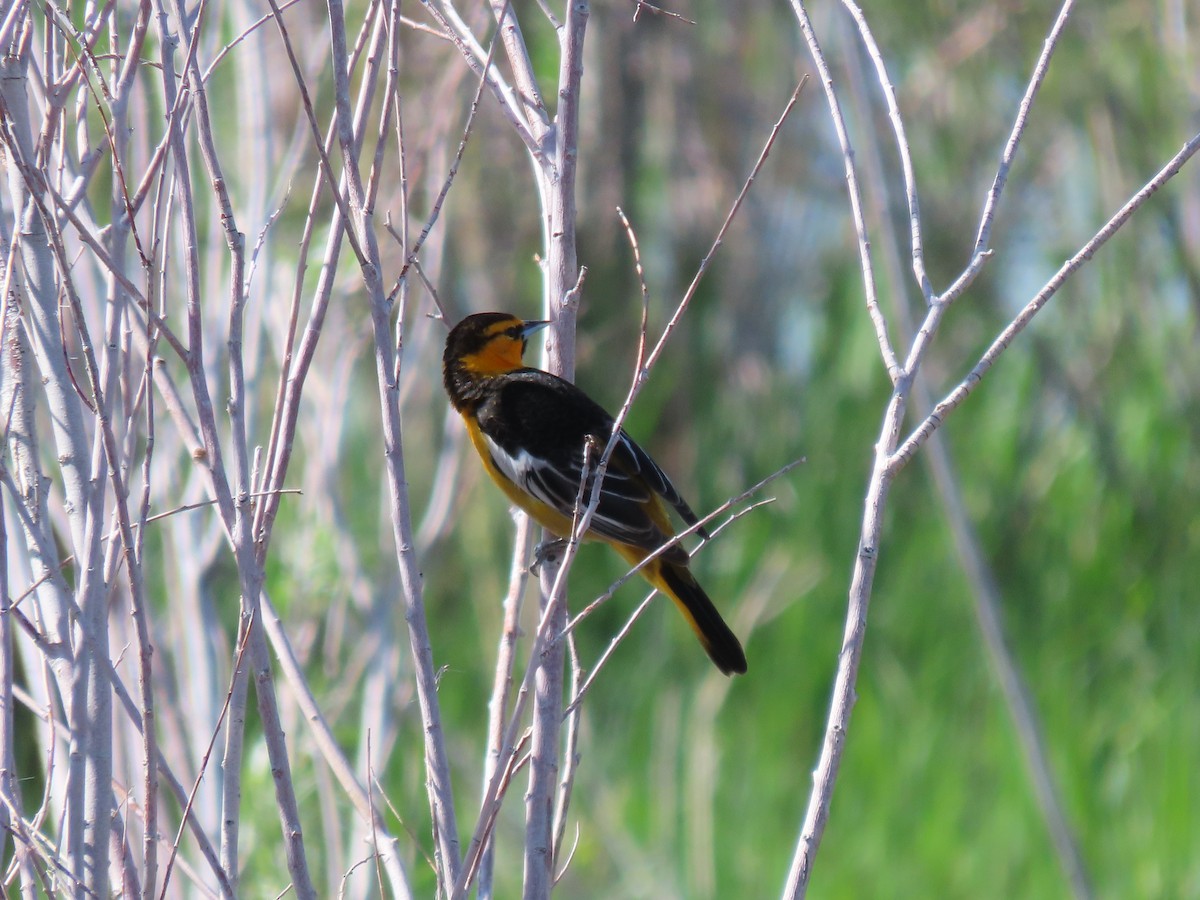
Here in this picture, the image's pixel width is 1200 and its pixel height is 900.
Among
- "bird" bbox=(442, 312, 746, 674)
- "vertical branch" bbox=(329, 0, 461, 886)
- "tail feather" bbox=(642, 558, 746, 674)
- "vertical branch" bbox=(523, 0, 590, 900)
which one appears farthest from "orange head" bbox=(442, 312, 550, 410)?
"vertical branch" bbox=(329, 0, 461, 886)

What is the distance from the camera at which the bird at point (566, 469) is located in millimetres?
3232

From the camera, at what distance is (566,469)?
3.51 metres

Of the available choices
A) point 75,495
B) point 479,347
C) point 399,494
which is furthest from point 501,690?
point 479,347

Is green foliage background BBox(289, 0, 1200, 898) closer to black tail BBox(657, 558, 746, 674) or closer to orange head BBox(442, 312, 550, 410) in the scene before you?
orange head BBox(442, 312, 550, 410)

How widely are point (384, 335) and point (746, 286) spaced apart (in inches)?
198

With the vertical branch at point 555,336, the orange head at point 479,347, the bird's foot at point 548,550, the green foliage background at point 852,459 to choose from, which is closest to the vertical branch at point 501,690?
the vertical branch at point 555,336

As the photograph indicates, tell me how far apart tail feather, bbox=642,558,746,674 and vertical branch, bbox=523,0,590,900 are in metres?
0.85

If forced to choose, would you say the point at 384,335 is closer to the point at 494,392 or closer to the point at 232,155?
the point at 494,392

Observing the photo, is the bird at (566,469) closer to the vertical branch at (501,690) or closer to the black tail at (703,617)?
the black tail at (703,617)

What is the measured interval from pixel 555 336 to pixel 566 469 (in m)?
1.12

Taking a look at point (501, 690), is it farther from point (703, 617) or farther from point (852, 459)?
point (852, 459)

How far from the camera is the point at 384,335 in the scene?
1.80 m

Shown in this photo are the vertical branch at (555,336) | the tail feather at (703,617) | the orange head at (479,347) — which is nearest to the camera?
the vertical branch at (555,336)

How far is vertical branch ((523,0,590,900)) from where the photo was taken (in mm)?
1853
